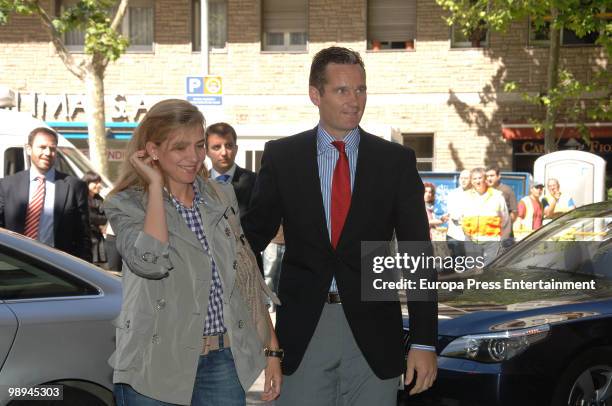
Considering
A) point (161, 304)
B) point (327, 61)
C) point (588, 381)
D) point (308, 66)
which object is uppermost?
point (327, 61)

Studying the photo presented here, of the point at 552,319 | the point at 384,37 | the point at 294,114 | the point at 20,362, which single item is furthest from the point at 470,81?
the point at 20,362

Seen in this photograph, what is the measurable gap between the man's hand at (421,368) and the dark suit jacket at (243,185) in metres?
3.81

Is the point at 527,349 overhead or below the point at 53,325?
below

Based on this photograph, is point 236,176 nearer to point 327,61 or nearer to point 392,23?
point 327,61

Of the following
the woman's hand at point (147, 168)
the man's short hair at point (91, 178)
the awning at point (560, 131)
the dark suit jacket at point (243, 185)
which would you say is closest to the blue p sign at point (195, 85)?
the man's short hair at point (91, 178)

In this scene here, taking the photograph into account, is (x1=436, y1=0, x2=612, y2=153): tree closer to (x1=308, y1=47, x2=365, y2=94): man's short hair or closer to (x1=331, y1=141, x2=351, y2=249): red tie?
(x1=308, y1=47, x2=365, y2=94): man's short hair

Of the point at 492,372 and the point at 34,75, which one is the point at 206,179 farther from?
the point at 34,75

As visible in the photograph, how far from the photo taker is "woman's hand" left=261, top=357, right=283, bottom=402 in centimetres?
369

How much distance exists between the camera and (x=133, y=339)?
3.34 meters

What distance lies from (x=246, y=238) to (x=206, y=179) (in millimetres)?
287

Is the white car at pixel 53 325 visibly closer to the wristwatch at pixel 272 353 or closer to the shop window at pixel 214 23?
the wristwatch at pixel 272 353

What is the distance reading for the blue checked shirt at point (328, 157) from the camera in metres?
3.88

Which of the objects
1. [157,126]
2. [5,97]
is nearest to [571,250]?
[157,126]

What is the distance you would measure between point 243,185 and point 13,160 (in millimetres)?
7118
